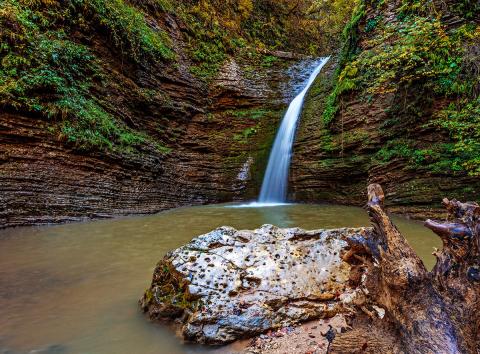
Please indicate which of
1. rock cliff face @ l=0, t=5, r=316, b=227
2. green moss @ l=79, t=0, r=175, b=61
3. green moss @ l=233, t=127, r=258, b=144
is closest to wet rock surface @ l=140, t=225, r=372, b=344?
rock cliff face @ l=0, t=5, r=316, b=227

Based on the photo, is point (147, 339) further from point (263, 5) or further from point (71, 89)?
point (263, 5)

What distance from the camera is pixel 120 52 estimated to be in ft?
34.6

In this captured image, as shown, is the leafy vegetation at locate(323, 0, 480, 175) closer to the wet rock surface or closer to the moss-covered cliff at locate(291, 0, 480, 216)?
the moss-covered cliff at locate(291, 0, 480, 216)

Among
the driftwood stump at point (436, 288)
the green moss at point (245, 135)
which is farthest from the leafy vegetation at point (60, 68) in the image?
the driftwood stump at point (436, 288)

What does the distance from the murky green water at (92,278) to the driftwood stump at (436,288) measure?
4.40 feet

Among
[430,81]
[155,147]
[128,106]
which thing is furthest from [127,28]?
[430,81]

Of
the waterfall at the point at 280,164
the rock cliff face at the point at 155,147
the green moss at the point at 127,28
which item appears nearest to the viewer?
the rock cliff face at the point at 155,147

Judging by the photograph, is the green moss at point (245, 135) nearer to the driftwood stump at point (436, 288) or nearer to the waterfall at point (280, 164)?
the waterfall at point (280, 164)

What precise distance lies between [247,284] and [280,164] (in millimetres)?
9277

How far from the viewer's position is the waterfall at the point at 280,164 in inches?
450

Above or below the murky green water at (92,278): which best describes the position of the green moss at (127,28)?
above

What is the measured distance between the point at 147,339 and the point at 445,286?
196 centimetres

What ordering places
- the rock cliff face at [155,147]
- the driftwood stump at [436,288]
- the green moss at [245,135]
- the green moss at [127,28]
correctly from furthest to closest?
1. the green moss at [245,135]
2. the green moss at [127,28]
3. the rock cliff face at [155,147]
4. the driftwood stump at [436,288]

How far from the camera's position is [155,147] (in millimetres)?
10602
